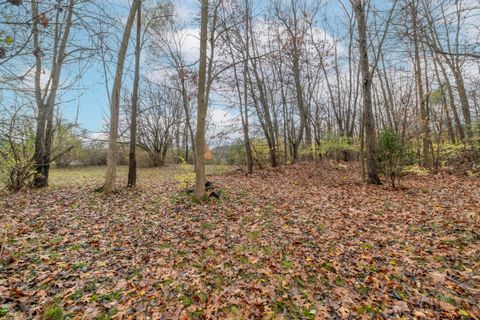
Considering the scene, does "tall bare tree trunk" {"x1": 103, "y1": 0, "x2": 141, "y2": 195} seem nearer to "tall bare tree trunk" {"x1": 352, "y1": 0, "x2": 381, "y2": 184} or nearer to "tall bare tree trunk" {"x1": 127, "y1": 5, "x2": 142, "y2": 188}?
"tall bare tree trunk" {"x1": 127, "y1": 5, "x2": 142, "y2": 188}

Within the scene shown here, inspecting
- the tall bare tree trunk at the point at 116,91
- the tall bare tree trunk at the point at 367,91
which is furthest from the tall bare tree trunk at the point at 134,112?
the tall bare tree trunk at the point at 367,91

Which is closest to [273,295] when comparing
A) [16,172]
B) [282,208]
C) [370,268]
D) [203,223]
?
[370,268]

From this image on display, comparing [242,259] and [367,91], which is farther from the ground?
[367,91]

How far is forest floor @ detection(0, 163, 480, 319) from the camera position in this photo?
2.65 metres

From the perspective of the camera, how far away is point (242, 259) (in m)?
3.64

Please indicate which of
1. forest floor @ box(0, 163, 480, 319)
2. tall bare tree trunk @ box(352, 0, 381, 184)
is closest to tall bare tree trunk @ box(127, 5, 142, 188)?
forest floor @ box(0, 163, 480, 319)

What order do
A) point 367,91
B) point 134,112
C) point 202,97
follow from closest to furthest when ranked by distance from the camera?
point 202,97
point 367,91
point 134,112

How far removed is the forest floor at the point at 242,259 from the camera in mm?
2654

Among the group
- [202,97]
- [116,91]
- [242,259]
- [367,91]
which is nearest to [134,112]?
[116,91]

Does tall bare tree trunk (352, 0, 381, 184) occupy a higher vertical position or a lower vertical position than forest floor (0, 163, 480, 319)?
higher

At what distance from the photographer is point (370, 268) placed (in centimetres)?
335

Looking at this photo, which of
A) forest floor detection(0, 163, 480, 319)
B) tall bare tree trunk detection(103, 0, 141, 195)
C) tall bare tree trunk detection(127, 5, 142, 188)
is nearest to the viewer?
forest floor detection(0, 163, 480, 319)

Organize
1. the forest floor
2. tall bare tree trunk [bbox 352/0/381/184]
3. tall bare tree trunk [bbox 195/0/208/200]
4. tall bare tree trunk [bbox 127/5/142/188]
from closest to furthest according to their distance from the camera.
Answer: the forest floor
tall bare tree trunk [bbox 195/0/208/200]
tall bare tree trunk [bbox 352/0/381/184]
tall bare tree trunk [bbox 127/5/142/188]

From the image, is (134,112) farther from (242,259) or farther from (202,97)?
(242,259)
